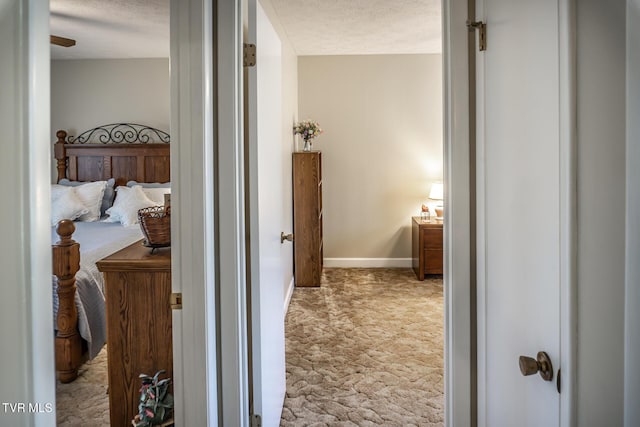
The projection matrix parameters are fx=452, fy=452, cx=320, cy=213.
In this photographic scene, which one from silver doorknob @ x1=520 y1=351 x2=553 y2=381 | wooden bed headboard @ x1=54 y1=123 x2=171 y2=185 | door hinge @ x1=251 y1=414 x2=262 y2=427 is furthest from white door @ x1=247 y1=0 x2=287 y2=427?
wooden bed headboard @ x1=54 y1=123 x2=171 y2=185

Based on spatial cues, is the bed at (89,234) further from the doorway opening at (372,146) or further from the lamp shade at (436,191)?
the lamp shade at (436,191)

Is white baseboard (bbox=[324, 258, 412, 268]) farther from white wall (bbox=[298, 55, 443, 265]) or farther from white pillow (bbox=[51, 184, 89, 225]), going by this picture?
white pillow (bbox=[51, 184, 89, 225])

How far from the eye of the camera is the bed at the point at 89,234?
2639 mm

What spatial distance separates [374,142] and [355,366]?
319cm

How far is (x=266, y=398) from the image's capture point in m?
1.93

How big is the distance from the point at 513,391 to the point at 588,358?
49cm

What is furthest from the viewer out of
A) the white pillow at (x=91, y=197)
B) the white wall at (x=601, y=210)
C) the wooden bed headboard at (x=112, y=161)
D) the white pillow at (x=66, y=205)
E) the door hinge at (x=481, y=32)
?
the wooden bed headboard at (x=112, y=161)

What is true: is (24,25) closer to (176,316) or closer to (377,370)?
(176,316)

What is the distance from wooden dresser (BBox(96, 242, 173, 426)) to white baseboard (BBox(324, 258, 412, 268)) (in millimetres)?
3850

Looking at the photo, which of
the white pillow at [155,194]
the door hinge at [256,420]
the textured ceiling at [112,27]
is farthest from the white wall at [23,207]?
the white pillow at [155,194]

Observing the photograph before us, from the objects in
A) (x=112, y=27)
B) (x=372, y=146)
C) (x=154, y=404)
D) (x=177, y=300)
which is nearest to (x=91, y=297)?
→ (x=154, y=404)

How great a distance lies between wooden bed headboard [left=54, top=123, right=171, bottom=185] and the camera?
498cm

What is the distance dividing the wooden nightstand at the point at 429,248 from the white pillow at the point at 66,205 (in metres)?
3.42

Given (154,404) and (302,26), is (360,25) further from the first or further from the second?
(154,404)
